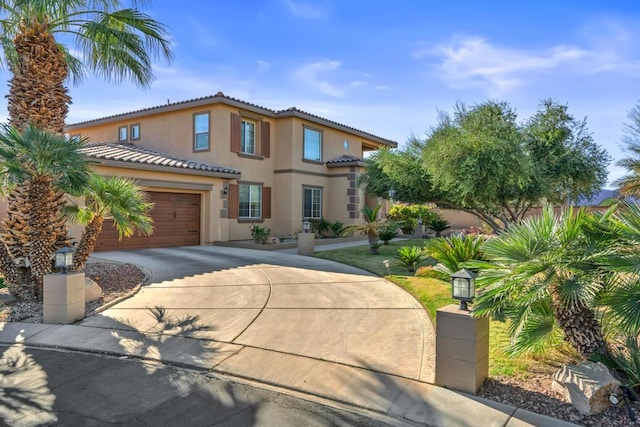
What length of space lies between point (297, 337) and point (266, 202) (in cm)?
1454

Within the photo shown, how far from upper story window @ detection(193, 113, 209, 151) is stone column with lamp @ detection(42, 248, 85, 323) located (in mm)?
11754

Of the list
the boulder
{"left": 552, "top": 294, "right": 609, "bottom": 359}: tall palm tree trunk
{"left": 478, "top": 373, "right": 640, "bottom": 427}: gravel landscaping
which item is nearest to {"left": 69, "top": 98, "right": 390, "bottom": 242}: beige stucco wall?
{"left": 478, "top": 373, "right": 640, "bottom": 427}: gravel landscaping

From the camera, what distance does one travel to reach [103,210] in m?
8.75

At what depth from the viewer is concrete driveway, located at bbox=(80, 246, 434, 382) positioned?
525 centimetres

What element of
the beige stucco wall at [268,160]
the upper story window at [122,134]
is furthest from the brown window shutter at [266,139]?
the upper story window at [122,134]

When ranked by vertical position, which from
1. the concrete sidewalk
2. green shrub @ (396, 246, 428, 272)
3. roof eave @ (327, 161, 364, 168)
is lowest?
the concrete sidewalk

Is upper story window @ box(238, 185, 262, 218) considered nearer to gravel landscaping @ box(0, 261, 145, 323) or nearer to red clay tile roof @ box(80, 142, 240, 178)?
red clay tile roof @ box(80, 142, 240, 178)

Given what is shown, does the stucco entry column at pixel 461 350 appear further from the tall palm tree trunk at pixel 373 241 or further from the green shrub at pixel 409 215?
the green shrub at pixel 409 215

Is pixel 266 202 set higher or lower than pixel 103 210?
higher

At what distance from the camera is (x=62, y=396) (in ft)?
14.2

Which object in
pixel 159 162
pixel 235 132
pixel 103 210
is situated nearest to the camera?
pixel 103 210

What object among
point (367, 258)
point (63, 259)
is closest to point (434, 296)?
point (367, 258)

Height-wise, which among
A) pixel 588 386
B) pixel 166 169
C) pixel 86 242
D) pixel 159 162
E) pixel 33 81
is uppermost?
pixel 33 81

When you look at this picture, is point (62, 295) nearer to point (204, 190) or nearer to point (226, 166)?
point (204, 190)
